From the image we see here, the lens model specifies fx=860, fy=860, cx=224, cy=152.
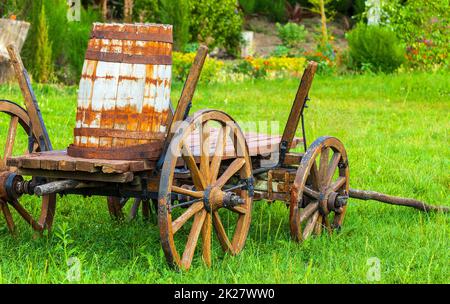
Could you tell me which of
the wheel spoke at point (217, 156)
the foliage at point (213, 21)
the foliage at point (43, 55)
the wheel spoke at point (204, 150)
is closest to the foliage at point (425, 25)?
the foliage at point (43, 55)

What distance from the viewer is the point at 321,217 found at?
18.7 ft

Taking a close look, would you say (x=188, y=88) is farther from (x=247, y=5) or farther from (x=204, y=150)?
(x=247, y=5)

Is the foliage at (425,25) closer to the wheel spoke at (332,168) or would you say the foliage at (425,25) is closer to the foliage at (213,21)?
the foliage at (213,21)

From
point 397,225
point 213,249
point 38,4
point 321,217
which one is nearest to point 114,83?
point 213,249

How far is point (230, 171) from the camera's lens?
5.00 m

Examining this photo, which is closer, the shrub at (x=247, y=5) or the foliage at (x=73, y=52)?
the foliage at (x=73, y=52)

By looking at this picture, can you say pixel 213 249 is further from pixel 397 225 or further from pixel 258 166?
A: pixel 397 225

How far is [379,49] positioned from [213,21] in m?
4.09

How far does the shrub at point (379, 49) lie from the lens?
1675 centimetres

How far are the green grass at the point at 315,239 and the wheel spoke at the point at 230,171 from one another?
43 cm

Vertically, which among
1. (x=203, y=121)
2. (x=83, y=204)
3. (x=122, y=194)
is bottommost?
(x=83, y=204)

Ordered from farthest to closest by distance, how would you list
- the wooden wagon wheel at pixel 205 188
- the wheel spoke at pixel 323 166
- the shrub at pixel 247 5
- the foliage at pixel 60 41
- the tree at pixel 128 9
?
the shrub at pixel 247 5 → the tree at pixel 128 9 → the foliage at pixel 60 41 → the wheel spoke at pixel 323 166 → the wooden wagon wheel at pixel 205 188

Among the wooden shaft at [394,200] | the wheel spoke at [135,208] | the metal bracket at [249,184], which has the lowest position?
the wheel spoke at [135,208]
